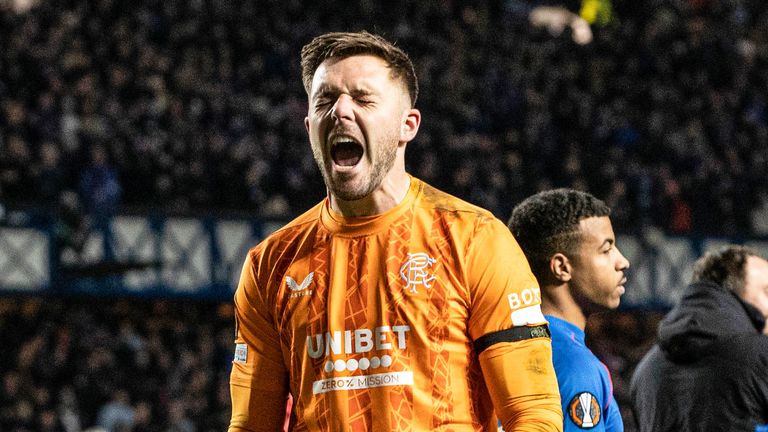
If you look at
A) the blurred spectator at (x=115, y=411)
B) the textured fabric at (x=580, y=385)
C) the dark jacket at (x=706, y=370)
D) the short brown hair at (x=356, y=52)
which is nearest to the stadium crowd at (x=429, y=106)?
the blurred spectator at (x=115, y=411)

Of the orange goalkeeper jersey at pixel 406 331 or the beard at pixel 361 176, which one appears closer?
the orange goalkeeper jersey at pixel 406 331

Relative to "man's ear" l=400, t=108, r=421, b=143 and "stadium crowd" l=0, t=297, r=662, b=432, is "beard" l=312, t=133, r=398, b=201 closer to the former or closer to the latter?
"man's ear" l=400, t=108, r=421, b=143

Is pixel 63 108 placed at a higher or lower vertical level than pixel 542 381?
higher

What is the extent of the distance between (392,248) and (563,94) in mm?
17806

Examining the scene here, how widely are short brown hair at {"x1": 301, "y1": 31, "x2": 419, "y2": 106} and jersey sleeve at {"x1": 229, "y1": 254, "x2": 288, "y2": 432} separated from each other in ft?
2.05

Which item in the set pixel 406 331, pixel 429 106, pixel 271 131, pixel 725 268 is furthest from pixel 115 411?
pixel 406 331

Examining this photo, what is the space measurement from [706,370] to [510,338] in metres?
2.16

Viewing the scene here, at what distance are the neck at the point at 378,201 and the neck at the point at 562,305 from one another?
1162mm

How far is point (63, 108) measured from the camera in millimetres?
15758

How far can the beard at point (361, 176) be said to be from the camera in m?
3.29

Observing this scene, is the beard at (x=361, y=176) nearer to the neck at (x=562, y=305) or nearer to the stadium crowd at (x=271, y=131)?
the neck at (x=562, y=305)

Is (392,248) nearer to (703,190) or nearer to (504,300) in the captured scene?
(504,300)

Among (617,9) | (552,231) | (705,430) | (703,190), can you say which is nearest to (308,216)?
(552,231)

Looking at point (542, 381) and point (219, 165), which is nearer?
point (542, 381)
